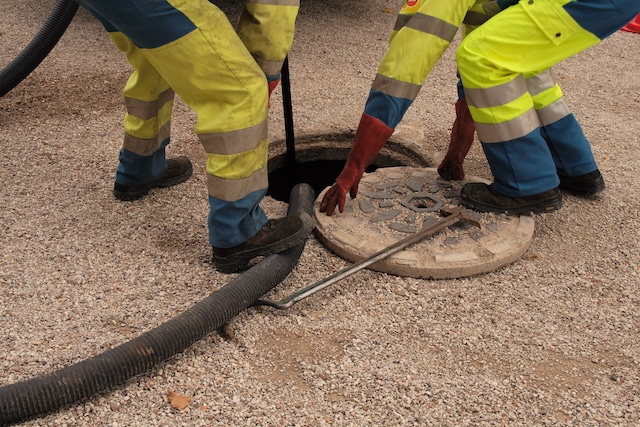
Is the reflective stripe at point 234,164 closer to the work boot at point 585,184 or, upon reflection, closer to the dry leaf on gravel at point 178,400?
the dry leaf on gravel at point 178,400

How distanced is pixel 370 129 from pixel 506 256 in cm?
76

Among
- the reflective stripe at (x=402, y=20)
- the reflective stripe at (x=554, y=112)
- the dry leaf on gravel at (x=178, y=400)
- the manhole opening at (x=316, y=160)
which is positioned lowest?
the manhole opening at (x=316, y=160)

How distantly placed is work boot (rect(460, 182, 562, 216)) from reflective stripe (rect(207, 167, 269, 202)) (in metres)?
1.06

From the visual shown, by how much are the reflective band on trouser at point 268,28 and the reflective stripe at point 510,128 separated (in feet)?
3.03

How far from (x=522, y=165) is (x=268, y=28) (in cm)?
125

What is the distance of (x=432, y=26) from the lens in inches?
105

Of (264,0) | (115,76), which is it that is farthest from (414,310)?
(115,76)

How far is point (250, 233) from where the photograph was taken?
261 centimetres

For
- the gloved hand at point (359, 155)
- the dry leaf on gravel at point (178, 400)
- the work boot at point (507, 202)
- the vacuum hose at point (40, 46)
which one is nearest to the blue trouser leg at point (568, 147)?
the work boot at point (507, 202)

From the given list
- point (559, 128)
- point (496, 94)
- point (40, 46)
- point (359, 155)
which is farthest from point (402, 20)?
point (40, 46)

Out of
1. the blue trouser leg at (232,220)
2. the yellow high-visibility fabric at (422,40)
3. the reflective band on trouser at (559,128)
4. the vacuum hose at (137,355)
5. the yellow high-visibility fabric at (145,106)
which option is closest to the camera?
the vacuum hose at (137,355)

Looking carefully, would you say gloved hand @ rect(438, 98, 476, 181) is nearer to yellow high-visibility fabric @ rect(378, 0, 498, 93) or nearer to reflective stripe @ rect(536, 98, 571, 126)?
reflective stripe @ rect(536, 98, 571, 126)

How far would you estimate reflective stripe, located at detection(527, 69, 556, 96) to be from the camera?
3.11 meters

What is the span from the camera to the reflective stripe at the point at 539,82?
3.11 m
